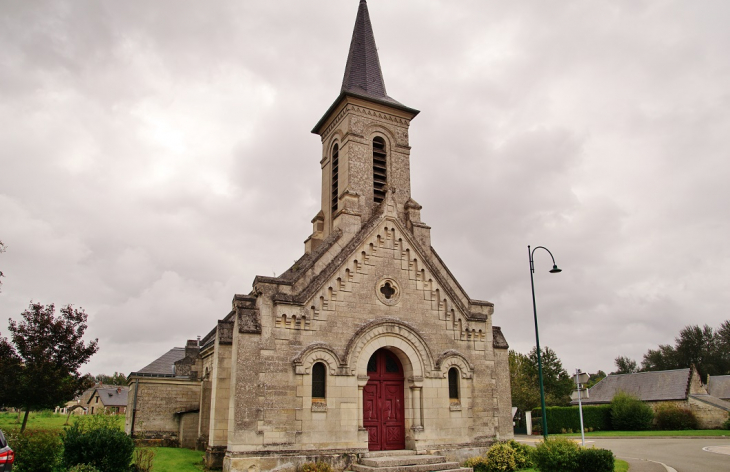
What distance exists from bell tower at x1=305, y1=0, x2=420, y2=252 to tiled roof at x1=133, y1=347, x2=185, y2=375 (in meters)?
12.2

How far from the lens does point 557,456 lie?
14453 millimetres

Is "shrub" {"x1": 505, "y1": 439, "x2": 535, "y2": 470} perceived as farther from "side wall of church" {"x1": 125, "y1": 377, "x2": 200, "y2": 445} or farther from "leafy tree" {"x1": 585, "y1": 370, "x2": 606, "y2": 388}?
"leafy tree" {"x1": 585, "y1": 370, "x2": 606, "y2": 388}

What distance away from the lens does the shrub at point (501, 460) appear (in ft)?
57.6

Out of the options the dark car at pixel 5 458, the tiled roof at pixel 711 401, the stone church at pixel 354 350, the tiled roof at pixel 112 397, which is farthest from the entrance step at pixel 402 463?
the tiled roof at pixel 112 397

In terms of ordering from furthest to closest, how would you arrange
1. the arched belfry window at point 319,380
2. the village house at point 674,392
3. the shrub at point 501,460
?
the village house at point 674,392 → the shrub at point 501,460 → the arched belfry window at point 319,380

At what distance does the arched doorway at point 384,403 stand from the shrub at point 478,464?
7.93 feet

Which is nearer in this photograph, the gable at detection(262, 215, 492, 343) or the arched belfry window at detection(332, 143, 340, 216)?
the gable at detection(262, 215, 492, 343)

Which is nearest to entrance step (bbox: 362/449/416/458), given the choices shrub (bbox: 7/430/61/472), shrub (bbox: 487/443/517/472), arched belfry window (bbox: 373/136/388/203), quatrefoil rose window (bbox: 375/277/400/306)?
shrub (bbox: 487/443/517/472)

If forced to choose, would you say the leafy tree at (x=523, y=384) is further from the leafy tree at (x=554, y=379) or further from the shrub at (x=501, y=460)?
the shrub at (x=501, y=460)

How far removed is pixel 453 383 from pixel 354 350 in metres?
4.64

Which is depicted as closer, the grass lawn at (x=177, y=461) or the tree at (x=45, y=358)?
the grass lawn at (x=177, y=461)

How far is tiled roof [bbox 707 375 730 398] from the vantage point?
167ft

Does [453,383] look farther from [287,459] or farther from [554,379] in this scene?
[554,379]

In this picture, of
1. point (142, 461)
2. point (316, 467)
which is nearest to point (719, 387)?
point (316, 467)
